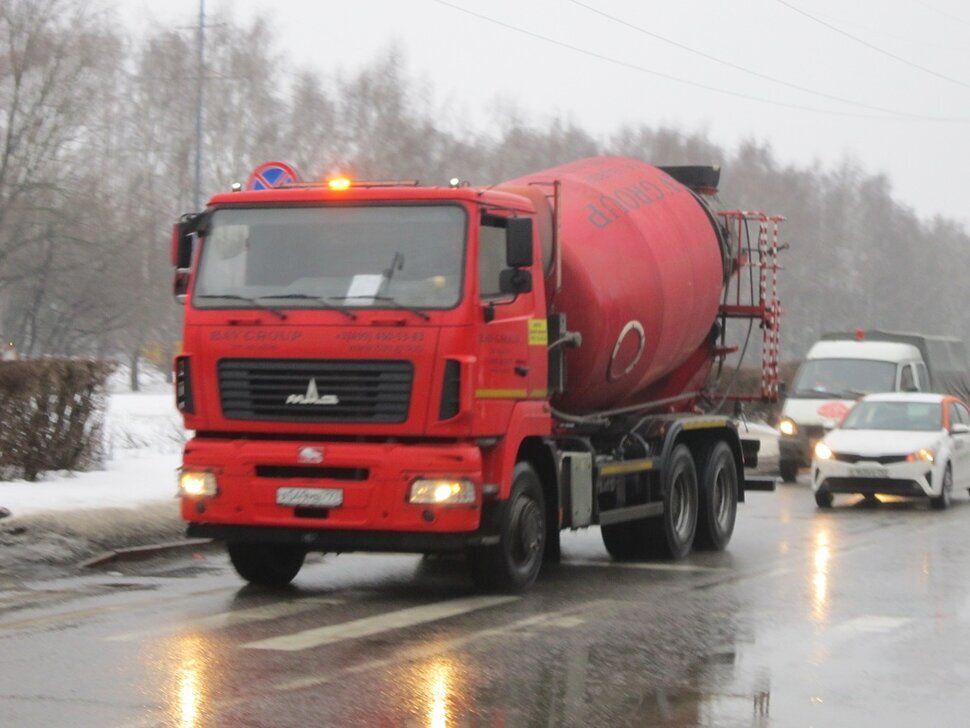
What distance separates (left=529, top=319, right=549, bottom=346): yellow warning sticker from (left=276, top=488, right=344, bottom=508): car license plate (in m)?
1.82

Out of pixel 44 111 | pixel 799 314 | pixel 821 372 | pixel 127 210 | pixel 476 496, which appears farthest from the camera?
pixel 799 314

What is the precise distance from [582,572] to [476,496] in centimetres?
271

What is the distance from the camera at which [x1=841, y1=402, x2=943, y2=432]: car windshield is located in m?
21.5

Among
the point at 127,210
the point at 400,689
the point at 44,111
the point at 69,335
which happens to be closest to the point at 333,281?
the point at 400,689

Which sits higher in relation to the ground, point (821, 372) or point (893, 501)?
point (821, 372)

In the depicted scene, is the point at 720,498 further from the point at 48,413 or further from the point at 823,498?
the point at 48,413

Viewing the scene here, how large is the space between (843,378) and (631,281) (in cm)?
1528

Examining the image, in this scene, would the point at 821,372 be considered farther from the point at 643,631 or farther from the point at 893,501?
the point at 643,631

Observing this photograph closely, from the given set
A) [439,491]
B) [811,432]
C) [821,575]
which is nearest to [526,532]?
[439,491]

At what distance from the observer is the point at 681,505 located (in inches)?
579

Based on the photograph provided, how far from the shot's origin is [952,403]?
22094mm

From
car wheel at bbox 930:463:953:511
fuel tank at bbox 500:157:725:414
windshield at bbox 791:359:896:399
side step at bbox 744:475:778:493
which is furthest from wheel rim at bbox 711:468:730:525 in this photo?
windshield at bbox 791:359:896:399

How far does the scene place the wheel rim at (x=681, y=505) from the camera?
→ 569 inches

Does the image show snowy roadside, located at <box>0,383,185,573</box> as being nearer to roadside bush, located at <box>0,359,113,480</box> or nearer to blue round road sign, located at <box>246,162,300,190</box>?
roadside bush, located at <box>0,359,113,480</box>
